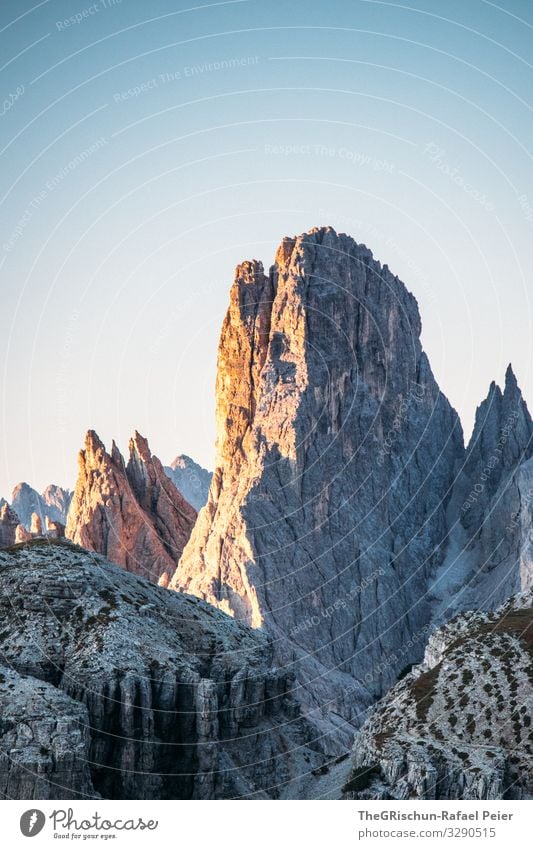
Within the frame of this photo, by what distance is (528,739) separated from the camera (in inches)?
6422

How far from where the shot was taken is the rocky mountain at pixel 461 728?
155875 millimetres

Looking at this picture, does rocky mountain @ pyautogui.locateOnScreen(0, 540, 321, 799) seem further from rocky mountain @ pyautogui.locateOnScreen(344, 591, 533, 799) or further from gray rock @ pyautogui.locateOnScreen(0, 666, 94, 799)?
rocky mountain @ pyautogui.locateOnScreen(344, 591, 533, 799)

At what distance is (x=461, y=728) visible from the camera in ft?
554

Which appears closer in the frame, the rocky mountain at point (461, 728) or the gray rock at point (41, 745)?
the rocky mountain at point (461, 728)
